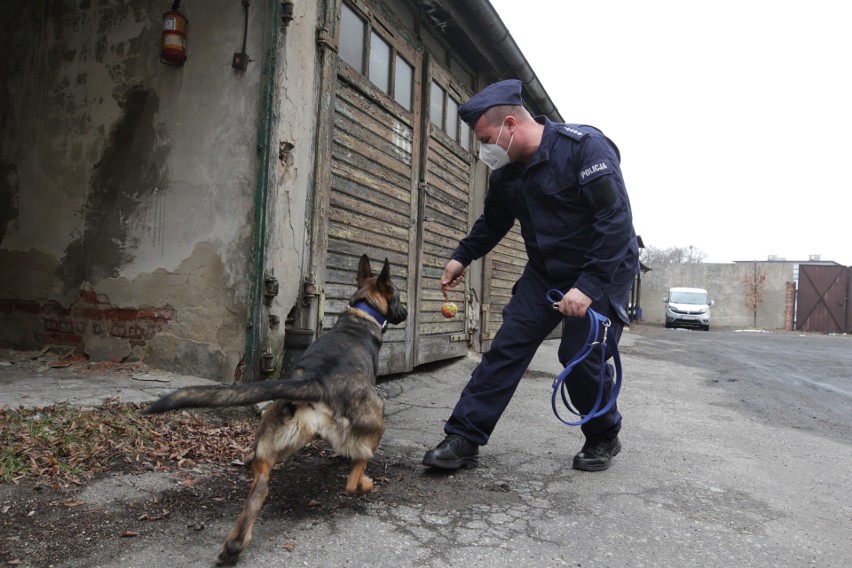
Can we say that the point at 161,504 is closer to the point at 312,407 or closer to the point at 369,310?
the point at 312,407

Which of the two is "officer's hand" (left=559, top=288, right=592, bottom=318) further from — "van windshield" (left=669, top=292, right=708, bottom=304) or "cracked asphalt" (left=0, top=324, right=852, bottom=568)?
"van windshield" (left=669, top=292, right=708, bottom=304)

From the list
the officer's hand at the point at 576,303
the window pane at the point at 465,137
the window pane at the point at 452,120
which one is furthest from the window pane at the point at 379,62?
the officer's hand at the point at 576,303

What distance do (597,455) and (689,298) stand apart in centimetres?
2551

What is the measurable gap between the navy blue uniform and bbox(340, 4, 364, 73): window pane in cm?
251

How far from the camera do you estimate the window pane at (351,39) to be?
507 cm

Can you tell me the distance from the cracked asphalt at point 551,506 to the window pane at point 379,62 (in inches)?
122

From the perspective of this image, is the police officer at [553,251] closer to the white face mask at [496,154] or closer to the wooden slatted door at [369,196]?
the white face mask at [496,154]

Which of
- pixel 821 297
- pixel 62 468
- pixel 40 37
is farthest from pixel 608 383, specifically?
pixel 821 297

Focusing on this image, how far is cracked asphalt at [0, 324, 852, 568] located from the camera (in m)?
2.12

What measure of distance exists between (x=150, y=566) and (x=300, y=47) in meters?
3.55

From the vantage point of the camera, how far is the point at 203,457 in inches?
118

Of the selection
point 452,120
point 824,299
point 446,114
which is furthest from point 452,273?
point 824,299

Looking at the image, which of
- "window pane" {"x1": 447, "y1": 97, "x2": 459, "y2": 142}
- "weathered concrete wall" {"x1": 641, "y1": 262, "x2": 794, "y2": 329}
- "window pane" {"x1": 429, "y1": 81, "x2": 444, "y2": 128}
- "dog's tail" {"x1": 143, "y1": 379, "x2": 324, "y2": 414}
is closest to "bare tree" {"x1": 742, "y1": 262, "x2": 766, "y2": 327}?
"weathered concrete wall" {"x1": 641, "y1": 262, "x2": 794, "y2": 329}

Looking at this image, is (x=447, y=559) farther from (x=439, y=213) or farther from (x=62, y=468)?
(x=439, y=213)
